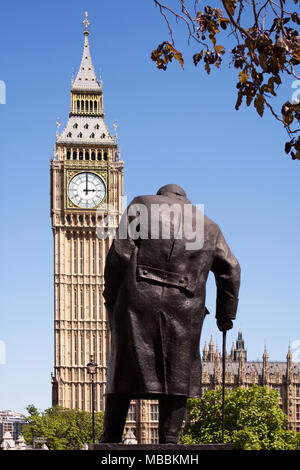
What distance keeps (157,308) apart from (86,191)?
92697mm

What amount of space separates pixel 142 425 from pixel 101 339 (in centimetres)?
1180

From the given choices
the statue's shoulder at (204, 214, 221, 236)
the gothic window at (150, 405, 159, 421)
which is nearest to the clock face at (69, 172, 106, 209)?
the gothic window at (150, 405, 159, 421)

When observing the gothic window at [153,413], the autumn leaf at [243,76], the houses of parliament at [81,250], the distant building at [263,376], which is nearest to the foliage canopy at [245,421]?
the houses of parliament at [81,250]

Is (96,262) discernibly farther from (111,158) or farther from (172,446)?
(172,446)

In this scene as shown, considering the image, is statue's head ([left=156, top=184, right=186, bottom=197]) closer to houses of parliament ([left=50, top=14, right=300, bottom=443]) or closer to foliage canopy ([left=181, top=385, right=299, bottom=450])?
foliage canopy ([left=181, top=385, right=299, bottom=450])

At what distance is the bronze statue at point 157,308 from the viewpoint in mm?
12969

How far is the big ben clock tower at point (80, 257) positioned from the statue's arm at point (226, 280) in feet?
296

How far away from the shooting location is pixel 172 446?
40.3 feet

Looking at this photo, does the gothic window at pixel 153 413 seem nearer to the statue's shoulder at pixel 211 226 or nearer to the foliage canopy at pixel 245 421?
the foliage canopy at pixel 245 421

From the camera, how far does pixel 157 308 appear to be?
1299 centimetres

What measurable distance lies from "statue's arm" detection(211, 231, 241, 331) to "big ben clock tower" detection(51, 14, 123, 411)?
90.1 metres

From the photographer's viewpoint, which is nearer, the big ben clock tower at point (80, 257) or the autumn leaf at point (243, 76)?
the autumn leaf at point (243, 76)

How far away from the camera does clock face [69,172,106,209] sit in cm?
10488

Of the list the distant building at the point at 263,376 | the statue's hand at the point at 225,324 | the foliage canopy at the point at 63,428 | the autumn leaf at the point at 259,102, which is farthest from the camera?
the distant building at the point at 263,376
